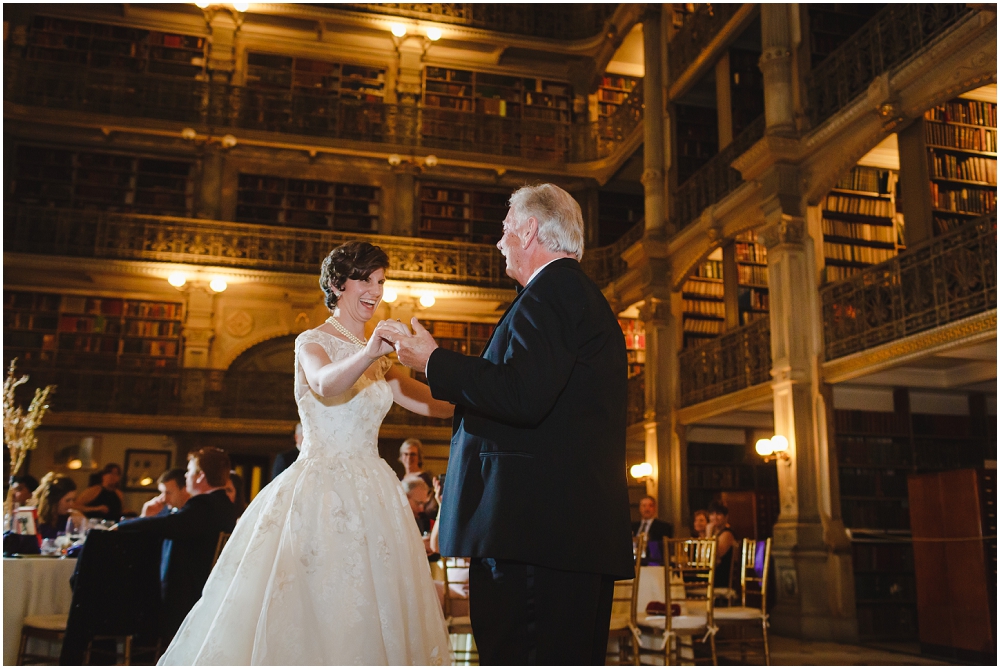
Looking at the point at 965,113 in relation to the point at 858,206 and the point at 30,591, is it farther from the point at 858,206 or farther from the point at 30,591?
the point at 30,591

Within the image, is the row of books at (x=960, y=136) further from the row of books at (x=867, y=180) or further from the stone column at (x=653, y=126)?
the stone column at (x=653, y=126)

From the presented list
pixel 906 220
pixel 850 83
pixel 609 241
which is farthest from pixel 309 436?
pixel 609 241

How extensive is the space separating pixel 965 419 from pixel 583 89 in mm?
9151

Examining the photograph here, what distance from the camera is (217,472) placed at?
166 inches

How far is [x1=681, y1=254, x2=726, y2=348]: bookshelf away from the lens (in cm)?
1271

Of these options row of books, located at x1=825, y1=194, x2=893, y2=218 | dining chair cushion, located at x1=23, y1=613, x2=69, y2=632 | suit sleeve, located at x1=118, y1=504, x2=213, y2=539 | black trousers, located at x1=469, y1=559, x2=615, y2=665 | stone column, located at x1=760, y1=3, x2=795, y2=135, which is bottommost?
dining chair cushion, located at x1=23, y1=613, x2=69, y2=632

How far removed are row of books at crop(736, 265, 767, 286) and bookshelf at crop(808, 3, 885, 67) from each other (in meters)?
3.05

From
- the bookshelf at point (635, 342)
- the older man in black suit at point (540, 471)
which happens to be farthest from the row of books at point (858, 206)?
the older man in black suit at point (540, 471)

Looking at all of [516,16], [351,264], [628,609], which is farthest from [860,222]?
[351,264]

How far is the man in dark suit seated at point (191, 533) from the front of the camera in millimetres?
4082

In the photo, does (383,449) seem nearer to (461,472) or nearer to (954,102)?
(954,102)

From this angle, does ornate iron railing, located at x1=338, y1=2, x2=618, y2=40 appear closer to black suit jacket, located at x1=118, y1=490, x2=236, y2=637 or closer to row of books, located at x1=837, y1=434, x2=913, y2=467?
row of books, located at x1=837, y1=434, x2=913, y2=467

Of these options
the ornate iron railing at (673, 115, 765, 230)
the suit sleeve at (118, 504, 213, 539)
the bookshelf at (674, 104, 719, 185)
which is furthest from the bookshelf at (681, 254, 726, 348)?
the suit sleeve at (118, 504, 213, 539)

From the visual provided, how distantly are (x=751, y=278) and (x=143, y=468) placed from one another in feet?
31.3
